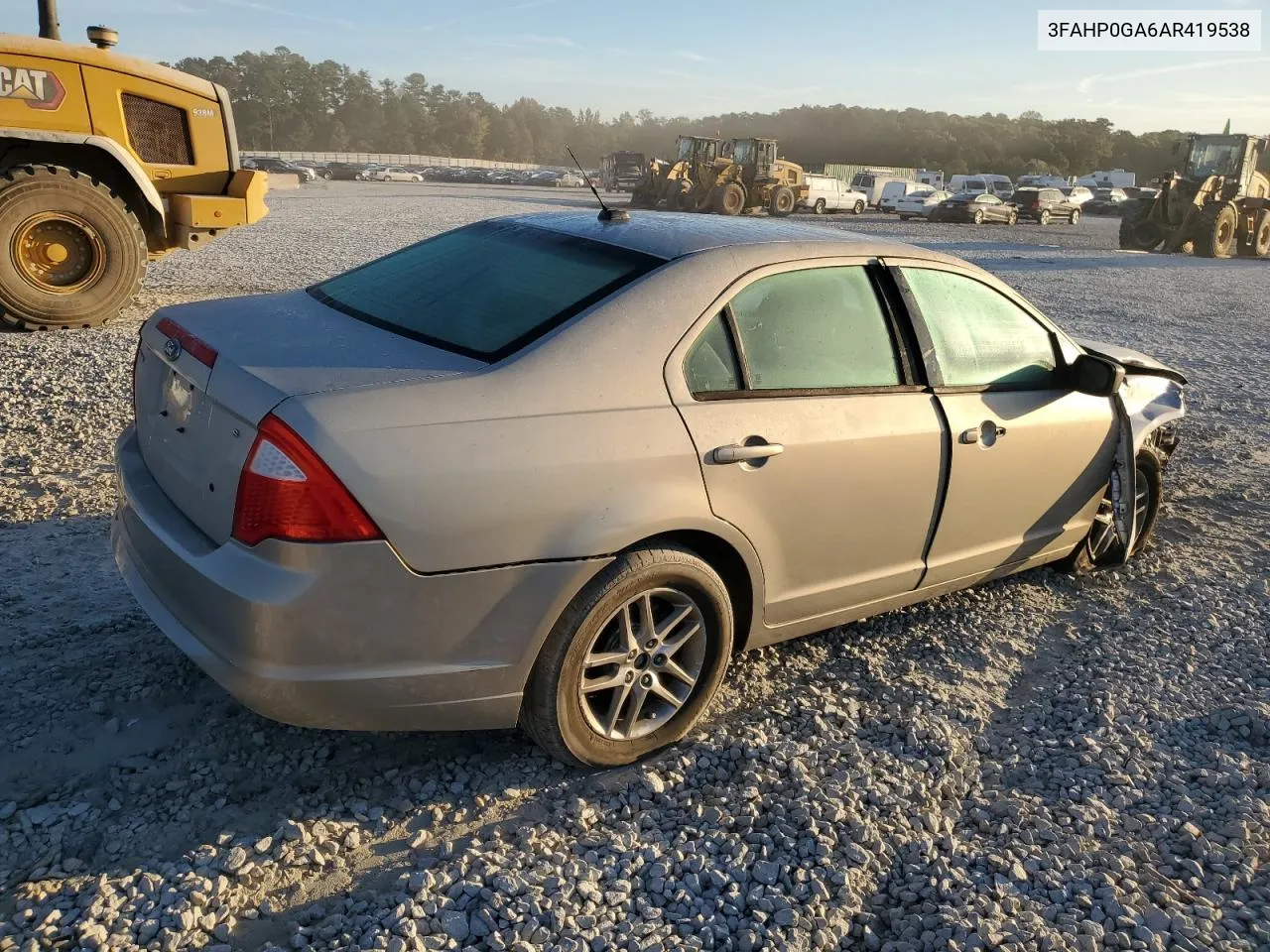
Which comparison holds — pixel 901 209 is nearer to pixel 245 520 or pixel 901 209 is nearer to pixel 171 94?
pixel 171 94

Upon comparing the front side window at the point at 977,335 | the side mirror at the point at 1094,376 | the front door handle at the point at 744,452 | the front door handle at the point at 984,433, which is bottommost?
the front door handle at the point at 984,433

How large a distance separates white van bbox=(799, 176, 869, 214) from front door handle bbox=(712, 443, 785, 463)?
3557 centimetres

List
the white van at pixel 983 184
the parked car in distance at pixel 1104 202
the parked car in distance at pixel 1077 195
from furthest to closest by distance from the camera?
the parked car in distance at pixel 1104 202, the white van at pixel 983 184, the parked car in distance at pixel 1077 195

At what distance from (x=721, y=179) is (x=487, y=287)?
102 feet

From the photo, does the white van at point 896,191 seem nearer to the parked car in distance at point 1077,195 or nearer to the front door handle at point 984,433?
the parked car in distance at point 1077,195

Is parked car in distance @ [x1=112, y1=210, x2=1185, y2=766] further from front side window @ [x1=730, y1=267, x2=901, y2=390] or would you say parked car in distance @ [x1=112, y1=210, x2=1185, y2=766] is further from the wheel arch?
the wheel arch

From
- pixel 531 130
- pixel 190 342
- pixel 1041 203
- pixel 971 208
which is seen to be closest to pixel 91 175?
pixel 190 342

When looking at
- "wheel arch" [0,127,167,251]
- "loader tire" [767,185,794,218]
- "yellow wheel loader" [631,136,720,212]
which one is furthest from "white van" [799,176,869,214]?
"wheel arch" [0,127,167,251]

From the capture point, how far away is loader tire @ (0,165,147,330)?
7836mm

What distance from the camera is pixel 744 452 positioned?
298 cm

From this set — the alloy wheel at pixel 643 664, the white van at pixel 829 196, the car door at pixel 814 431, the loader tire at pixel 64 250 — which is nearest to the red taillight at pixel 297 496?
the alloy wheel at pixel 643 664

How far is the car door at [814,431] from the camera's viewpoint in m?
3.00

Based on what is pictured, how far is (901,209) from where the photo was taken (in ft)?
128

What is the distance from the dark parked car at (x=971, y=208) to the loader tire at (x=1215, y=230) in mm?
9434
